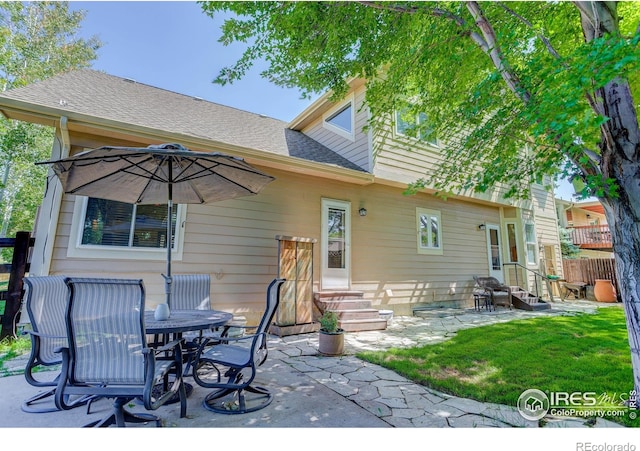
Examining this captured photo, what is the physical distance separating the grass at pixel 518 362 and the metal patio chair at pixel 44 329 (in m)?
3.30

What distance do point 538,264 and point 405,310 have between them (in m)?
6.20

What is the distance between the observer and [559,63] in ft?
8.70

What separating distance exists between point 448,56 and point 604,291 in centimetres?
1085

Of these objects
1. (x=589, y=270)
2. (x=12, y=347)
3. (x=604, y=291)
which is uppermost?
(x=589, y=270)

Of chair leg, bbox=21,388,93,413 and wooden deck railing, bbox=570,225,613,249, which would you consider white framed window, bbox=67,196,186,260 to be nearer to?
chair leg, bbox=21,388,93,413

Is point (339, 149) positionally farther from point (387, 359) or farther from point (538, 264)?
point (538, 264)

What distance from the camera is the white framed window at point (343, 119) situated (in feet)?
25.9

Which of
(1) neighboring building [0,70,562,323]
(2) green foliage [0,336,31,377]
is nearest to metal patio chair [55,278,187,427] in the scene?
(2) green foliage [0,336,31,377]

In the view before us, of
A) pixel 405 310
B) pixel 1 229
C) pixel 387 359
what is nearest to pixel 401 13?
pixel 387 359

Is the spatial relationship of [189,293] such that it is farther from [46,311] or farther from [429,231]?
[429,231]

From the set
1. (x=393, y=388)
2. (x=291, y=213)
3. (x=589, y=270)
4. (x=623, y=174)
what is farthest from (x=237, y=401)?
(x=589, y=270)

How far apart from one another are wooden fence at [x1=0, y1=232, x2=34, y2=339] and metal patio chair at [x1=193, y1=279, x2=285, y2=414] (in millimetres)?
3490

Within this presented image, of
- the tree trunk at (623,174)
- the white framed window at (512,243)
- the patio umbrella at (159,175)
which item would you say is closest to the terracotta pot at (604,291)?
the white framed window at (512,243)

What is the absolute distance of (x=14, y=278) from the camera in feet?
13.8
